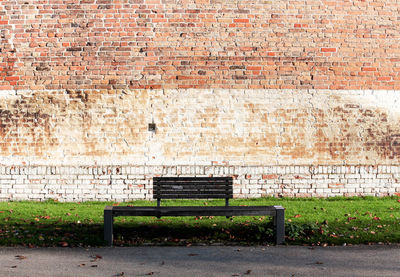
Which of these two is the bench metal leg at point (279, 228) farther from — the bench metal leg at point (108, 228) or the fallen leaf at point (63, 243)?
the fallen leaf at point (63, 243)

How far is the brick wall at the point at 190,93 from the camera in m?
8.77

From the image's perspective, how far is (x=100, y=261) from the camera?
4.58 meters

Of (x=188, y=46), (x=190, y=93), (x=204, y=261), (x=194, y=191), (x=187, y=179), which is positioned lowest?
(x=204, y=261)

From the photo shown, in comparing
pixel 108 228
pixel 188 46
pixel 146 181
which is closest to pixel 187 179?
pixel 108 228

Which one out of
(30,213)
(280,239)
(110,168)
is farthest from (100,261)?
(110,168)

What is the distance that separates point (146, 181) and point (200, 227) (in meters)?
2.86

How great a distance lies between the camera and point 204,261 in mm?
4570

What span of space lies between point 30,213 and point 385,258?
562 centimetres

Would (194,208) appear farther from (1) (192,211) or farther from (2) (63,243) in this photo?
(2) (63,243)

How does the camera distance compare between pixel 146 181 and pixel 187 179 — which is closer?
pixel 187 179

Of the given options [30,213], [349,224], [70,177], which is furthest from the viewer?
[70,177]

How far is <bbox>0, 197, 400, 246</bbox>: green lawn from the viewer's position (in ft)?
17.7

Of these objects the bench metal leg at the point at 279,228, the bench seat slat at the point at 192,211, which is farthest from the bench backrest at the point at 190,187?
the bench metal leg at the point at 279,228

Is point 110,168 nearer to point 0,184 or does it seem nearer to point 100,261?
point 0,184
